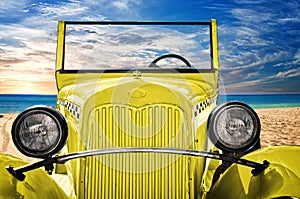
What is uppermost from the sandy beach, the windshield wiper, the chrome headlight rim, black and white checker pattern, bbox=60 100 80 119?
the sandy beach

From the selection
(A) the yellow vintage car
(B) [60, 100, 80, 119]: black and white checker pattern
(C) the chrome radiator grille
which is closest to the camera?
(A) the yellow vintage car

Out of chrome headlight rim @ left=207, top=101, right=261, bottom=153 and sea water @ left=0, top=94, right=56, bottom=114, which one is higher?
sea water @ left=0, top=94, right=56, bottom=114

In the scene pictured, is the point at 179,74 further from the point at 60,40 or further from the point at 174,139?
the point at 60,40

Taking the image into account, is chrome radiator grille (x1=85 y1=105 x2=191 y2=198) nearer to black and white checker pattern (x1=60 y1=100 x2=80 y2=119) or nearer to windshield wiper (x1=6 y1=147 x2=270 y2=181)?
black and white checker pattern (x1=60 y1=100 x2=80 y2=119)

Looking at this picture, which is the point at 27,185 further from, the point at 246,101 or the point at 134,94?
the point at 246,101

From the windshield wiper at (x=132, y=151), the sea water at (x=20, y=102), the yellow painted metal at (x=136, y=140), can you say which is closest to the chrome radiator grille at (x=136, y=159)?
the yellow painted metal at (x=136, y=140)

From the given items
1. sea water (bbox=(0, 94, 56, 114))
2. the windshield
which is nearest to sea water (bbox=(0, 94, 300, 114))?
sea water (bbox=(0, 94, 56, 114))

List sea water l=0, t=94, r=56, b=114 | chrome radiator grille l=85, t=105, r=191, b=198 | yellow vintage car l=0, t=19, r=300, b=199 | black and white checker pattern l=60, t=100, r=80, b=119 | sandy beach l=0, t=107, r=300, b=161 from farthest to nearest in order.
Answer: sea water l=0, t=94, r=56, b=114
sandy beach l=0, t=107, r=300, b=161
black and white checker pattern l=60, t=100, r=80, b=119
chrome radiator grille l=85, t=105, r=191, b=198
yellow vintage car l=0, t=19, r=300, b=199

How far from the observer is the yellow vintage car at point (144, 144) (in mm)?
2348

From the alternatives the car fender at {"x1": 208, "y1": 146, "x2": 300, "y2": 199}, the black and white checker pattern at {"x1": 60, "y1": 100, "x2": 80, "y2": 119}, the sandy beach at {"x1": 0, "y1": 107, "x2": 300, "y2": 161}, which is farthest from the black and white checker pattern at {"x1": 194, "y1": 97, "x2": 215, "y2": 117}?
the sandy beach at {"x1": 0, "y1": 107, "x2": 300, "y2": 161}

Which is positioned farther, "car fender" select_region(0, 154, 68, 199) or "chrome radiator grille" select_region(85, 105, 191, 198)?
"chrome radiator grille" select_region(85, 105, 191, 198)

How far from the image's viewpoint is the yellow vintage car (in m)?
2.35

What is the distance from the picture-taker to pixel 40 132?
2.41 meters

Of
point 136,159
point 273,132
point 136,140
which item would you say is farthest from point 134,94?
point 273,132
